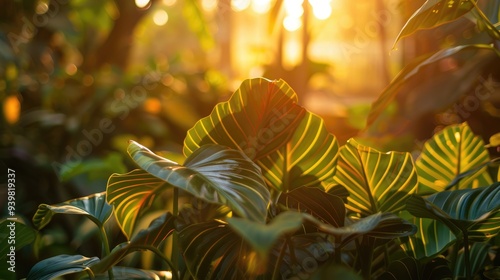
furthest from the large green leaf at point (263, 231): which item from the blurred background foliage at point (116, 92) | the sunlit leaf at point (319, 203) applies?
the blurred background foliage at point (116, 92)

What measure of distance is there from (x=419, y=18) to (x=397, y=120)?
1.34m

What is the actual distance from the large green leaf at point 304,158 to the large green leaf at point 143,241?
0.37ft

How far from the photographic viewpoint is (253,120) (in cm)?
55

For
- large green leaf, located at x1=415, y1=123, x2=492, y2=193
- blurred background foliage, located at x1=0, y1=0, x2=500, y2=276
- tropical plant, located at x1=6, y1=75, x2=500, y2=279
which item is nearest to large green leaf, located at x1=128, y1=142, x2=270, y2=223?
tropical plant, located at x1=6, y1=75, x2=500, y2=279

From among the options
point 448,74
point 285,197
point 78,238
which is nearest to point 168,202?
point 78,238

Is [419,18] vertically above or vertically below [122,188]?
above

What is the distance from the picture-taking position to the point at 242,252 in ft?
1.76

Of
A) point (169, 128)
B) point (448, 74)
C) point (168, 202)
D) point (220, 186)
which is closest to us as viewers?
point (220, 186)

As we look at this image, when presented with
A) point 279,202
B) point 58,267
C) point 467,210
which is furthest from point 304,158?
point 58,267

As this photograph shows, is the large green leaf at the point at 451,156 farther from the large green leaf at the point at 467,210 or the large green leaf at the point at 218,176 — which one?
the large green leaf at the point at 218,176

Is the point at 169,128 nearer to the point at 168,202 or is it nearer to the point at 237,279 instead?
the point at 168,202

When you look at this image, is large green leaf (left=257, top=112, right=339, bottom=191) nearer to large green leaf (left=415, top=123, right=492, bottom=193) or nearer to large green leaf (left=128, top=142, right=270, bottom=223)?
large green leaf (left=128, top=142, right=270, bottom=223)

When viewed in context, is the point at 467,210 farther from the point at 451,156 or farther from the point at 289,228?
the point at 289,228

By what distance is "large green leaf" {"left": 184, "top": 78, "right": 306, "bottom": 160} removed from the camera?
54 cm
